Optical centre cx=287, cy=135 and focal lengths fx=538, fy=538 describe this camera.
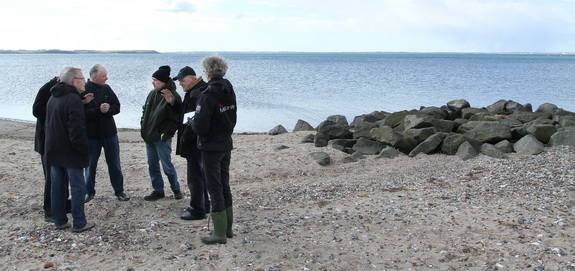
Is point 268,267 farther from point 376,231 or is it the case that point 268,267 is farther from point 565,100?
point 565,100

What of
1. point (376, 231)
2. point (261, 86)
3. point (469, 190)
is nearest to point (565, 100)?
point (261, 86)

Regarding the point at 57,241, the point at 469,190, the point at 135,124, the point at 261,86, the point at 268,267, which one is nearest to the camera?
the point at 268,267

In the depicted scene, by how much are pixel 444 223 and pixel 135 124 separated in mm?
17228

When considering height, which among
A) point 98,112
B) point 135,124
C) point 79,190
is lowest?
point 135,124

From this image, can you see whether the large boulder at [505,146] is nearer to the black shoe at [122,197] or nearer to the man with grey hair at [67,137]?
the black shoe at [122,197]

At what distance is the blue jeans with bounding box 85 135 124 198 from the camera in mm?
7539

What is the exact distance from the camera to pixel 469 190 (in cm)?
869

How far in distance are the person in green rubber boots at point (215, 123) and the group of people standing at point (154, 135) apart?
10 millimetres

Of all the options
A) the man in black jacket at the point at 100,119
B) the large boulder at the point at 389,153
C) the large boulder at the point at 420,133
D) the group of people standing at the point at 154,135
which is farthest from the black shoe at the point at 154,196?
the large boulder at the point at 420,133

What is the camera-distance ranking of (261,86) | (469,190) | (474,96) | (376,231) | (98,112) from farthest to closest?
(261,86)
(474,96)
(469,190)
(98,112)
(376,231)

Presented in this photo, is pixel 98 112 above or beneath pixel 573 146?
above

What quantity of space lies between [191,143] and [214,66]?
1174 millimetres

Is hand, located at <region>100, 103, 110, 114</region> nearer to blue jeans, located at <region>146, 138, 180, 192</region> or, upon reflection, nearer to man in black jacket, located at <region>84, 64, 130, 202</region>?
man in black jacket, located at <region>84, 64, 130, 202</region>

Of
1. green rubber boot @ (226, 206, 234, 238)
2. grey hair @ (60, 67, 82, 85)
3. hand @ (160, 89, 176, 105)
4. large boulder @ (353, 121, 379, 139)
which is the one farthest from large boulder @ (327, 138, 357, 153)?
grey hair @ (60, 67, 82, 85)
